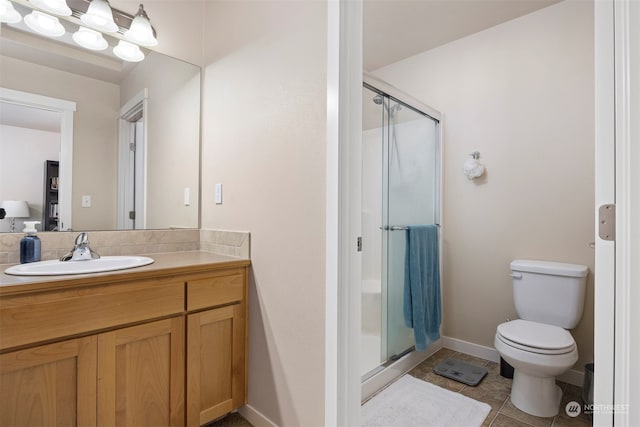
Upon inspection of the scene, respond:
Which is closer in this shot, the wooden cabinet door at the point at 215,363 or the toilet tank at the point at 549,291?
the wooden cabinet door at the point at 215,363

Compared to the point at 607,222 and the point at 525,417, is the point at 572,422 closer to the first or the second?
the point at 525,417

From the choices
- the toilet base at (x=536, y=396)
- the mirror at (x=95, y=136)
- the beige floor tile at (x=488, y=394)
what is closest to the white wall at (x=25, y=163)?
the mirror at (x=95, y=136)

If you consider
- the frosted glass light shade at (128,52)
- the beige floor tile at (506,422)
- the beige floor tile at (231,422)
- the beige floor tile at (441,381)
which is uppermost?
the frosted glass light shade at (128,52)

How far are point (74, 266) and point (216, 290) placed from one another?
60cm

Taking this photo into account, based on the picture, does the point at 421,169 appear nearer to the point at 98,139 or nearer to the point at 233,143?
the point at 233,143

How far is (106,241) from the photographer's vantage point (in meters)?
Result: 1.65

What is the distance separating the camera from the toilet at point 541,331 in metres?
1.65

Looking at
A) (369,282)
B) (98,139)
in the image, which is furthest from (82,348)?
(369,282)

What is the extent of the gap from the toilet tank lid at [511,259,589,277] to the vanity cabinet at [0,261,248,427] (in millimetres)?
1756

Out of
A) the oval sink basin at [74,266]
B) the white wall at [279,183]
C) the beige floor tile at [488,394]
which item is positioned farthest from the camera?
the beige floor tile at [488,394]

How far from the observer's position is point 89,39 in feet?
5.30

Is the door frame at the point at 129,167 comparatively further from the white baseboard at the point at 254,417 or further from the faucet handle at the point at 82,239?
the white baseboard at the point at 254,417

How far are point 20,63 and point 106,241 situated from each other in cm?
88

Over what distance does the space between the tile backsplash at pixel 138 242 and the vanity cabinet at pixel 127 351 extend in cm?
22
